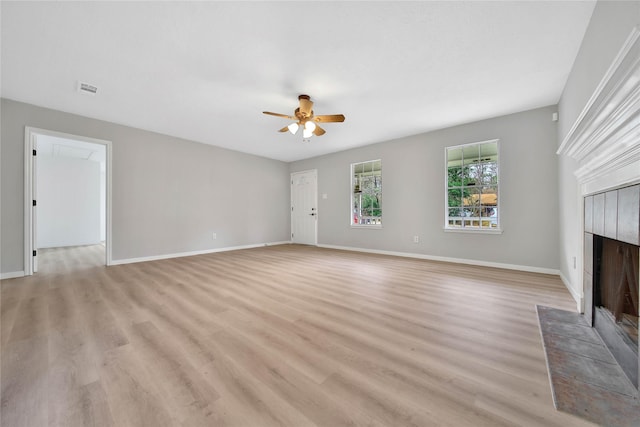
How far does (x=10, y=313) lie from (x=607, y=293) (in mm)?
5115

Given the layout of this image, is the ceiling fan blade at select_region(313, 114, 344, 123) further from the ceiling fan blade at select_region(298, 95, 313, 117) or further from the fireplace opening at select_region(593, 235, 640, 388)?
the fireplace opening at select_region(593, 235, 640, 388)

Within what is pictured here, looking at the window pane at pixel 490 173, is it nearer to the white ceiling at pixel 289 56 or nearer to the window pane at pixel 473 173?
the window pane at pixel 473 173

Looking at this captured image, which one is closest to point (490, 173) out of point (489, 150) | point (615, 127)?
point (489, 150)

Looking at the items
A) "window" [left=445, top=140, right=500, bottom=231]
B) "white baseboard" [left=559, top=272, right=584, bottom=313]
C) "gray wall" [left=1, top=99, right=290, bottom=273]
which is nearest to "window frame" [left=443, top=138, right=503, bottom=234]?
"window" [left=445, top=140, right=500, bottom=231]

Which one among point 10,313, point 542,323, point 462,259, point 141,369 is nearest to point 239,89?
point 141,369

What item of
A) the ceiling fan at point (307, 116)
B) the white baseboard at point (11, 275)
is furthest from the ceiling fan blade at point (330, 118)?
the white baseboard at point (11, 275)

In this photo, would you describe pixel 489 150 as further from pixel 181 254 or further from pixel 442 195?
pixel 181 254

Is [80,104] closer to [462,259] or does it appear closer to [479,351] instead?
[479,351]

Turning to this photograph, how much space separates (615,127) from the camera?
4.26 ft

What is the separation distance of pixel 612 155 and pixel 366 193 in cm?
437

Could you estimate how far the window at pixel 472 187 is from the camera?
406cm

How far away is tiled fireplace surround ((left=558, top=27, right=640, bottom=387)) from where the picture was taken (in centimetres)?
109

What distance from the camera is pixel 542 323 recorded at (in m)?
2.00

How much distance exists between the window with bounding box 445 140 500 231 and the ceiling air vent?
5.55m
